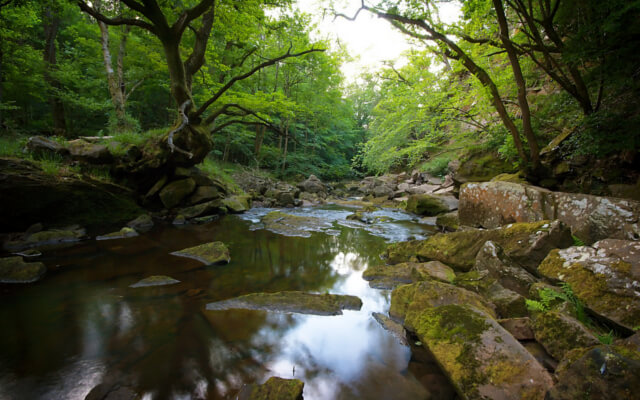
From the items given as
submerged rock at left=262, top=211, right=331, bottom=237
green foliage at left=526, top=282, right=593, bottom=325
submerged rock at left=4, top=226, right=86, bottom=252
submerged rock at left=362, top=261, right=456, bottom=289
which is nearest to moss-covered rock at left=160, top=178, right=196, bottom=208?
submerged rock at left=4, top=226, right=86, bottom=252

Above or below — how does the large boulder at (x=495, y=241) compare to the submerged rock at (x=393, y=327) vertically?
above

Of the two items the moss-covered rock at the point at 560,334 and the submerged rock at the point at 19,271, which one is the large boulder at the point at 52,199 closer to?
the submerged rock at the point at 19,271

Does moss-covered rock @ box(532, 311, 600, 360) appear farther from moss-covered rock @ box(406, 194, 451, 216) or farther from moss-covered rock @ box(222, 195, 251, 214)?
moss-covered rock @ box(222, 195, 251, 214)

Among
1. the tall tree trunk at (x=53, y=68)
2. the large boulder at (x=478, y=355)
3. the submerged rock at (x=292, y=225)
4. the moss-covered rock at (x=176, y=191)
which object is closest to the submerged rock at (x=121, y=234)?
the moss-covered rock at (x=176, y=191)

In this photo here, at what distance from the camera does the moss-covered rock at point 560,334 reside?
1.87m

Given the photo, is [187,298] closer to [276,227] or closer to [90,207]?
[276,227]

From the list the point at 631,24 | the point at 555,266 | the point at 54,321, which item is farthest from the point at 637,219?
the point at 54,321

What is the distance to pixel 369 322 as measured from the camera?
10.1 ft

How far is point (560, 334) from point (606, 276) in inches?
38.0

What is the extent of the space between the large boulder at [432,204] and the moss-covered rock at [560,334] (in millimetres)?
8150

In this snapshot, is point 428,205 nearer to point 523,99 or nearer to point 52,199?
point 523,99

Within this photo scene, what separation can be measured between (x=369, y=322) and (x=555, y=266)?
217cm

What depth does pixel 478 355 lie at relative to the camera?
1883mm

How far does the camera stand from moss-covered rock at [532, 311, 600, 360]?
1.87 m
